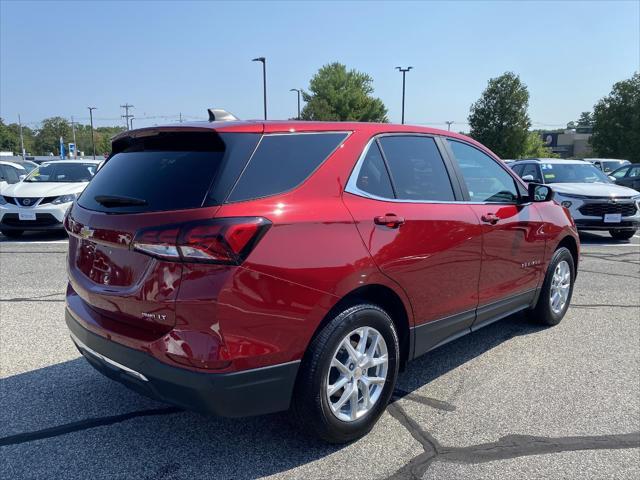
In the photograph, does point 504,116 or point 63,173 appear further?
point 504,116

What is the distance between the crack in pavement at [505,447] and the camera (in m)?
2.76

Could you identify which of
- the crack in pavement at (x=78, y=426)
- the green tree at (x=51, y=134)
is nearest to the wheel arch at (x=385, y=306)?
the crack in pavement at (x=78, y=426)

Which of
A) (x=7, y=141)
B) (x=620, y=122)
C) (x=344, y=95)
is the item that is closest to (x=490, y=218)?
(x=620, y=122)

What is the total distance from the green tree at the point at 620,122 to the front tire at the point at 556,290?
145 feet

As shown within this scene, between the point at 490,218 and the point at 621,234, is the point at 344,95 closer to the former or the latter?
the point at 621,234

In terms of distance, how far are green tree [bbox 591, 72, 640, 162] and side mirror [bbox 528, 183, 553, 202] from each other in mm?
44882

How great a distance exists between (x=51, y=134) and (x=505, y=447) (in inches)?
5004

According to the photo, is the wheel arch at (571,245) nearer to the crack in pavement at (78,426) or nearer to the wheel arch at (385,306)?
the wheel arch at (385,306)

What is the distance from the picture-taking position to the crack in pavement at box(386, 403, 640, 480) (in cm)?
276

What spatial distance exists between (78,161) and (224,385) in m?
Answer: 11.2

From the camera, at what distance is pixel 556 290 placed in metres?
4.98

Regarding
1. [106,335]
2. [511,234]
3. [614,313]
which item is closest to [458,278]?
[511,234]

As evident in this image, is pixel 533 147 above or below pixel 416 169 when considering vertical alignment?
above

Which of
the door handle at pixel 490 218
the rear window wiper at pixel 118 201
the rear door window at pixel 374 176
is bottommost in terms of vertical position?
the door handle at pixel 490 218
